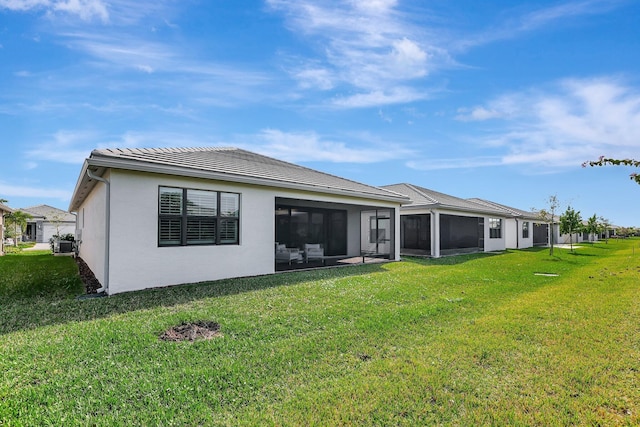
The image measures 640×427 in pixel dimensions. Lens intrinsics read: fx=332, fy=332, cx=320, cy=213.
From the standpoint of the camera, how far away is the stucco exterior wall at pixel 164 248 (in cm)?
800

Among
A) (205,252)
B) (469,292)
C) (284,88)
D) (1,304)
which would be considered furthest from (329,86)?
(1,304)

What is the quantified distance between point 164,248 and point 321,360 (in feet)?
20.0

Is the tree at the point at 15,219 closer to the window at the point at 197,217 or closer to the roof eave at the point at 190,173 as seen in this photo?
the roof eave at the point at 190,173

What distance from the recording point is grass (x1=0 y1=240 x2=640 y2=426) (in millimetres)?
3135

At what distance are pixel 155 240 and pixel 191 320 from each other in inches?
140

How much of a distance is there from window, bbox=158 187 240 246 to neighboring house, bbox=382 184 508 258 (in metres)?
12.0

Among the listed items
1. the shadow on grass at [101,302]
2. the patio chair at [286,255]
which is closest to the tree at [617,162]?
the shadow on grass at [101,302]

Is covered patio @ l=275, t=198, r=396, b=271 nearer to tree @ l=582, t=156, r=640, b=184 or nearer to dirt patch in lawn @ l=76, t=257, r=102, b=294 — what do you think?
dirt patch in lawn @ l=76, t=257, r=102, b=294

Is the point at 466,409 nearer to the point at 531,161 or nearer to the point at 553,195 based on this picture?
the point at 531,161

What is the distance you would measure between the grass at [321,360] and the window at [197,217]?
1651mm


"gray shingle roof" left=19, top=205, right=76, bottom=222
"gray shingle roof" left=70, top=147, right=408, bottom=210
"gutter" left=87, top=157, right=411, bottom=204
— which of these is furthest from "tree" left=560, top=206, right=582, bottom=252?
"gray shingle roof" left=19, top=205, right=76, bottom=222

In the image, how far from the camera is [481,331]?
5.54 m

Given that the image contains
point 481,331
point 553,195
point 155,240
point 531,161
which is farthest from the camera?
point 553,195

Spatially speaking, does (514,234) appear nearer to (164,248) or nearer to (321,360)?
(164,248)
